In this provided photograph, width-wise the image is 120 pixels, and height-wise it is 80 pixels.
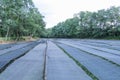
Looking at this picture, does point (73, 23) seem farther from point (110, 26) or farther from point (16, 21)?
point (16, 21)

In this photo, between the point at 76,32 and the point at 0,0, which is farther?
the point at 76,32

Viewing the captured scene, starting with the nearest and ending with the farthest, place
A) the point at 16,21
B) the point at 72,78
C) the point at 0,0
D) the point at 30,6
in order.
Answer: the point at 72,78 < the point at 0,0 < the point at 16,21 < the point at 30,6

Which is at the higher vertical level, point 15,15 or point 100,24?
point 15,15

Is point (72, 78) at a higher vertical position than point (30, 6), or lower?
lower

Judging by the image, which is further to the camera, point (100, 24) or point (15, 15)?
point (100, 24)

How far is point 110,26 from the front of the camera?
87812 millimetres

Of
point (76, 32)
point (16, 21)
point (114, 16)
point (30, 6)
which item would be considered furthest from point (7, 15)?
point (76, 32)

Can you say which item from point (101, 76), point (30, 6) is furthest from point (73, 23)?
point (101, 76)

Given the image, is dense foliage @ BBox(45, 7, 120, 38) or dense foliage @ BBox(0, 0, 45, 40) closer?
dense foliage @ BBox(0, 0, 45, 40)

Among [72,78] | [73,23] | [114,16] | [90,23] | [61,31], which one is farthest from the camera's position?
[61,31]

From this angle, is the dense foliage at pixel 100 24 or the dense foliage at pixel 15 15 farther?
the dense foliage at pixel 100 24

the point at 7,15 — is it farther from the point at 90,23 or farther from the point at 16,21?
the point at 90,23

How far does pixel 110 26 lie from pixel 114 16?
354cm

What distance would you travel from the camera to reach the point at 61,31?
146m
